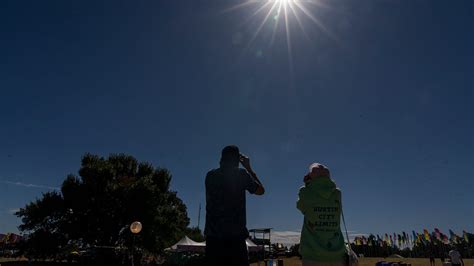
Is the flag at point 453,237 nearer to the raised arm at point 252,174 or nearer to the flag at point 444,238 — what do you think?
the flag at point 444,238

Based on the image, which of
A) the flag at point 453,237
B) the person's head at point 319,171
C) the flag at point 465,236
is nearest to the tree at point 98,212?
the person's head at point 319,171

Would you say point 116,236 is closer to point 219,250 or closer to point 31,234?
point 31,234

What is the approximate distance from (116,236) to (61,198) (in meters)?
6.28

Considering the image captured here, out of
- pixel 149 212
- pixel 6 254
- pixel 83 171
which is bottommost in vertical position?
pixel 6 254

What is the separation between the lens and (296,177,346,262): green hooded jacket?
3.72 meters

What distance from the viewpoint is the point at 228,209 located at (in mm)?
2982

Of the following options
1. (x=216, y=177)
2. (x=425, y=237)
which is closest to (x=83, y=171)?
(x=216, y=177)

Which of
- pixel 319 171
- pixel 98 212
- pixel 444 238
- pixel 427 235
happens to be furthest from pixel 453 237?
pixel 319 171

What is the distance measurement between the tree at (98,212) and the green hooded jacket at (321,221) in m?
26.7

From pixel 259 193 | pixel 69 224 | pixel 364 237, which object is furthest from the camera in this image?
pixel 364 237

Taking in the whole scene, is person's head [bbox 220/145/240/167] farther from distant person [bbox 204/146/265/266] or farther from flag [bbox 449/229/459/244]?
flag [bbox 449/229/459/244]

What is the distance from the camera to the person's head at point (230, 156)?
10.5 feet

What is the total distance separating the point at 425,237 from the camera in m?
73.1

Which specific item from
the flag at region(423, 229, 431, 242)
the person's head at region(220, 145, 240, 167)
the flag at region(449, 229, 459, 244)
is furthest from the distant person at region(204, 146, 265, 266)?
the flag at region(423, 229, 431, 242)
